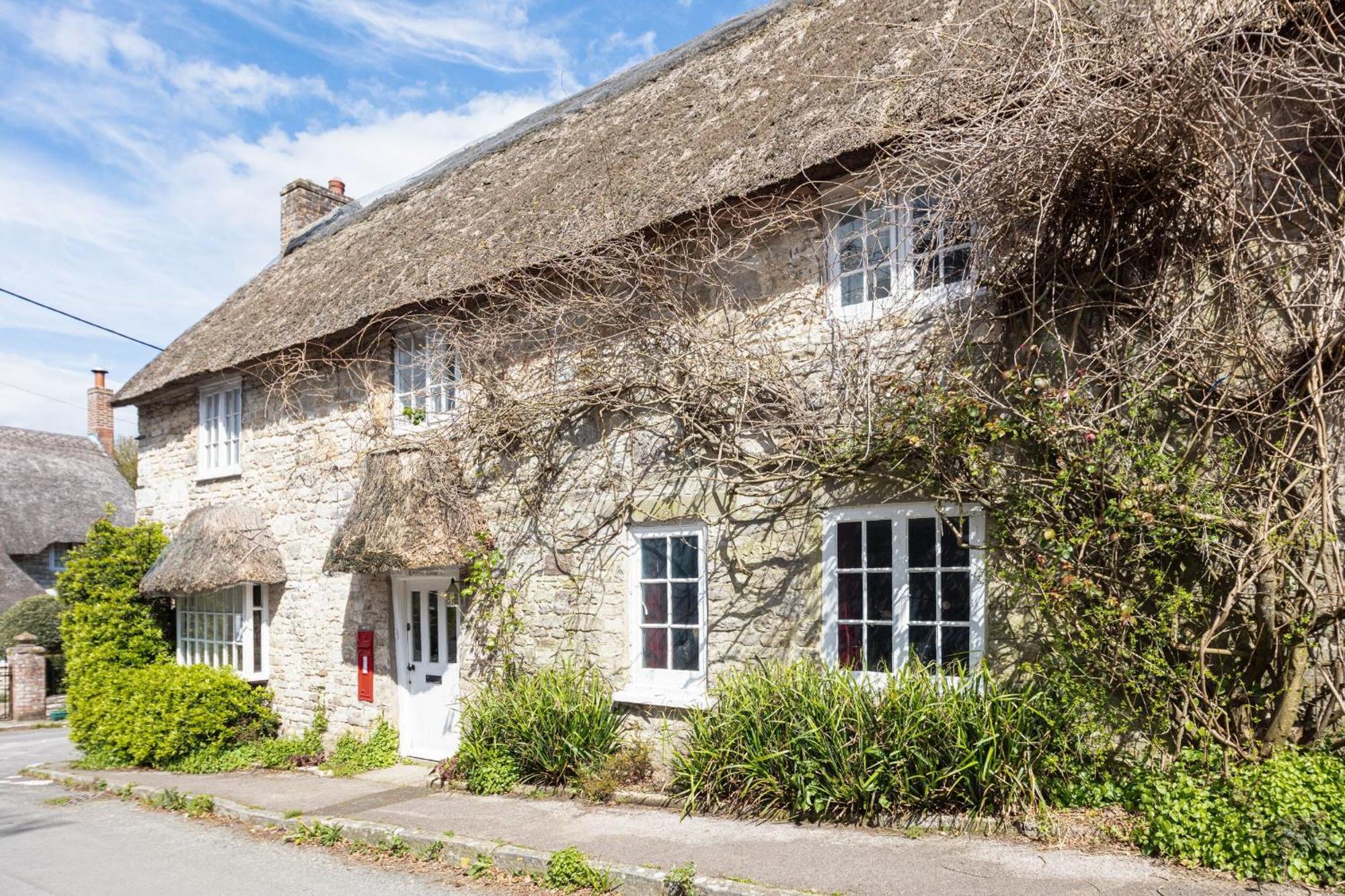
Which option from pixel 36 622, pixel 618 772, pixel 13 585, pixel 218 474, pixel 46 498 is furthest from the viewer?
pixel 46 498

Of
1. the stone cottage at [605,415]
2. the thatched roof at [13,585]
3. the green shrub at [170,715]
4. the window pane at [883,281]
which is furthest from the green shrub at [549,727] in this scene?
the thatched roof at [13,585]

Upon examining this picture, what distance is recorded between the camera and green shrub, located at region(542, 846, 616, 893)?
6199 mm

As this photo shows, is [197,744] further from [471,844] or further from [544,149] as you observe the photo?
[544,149]

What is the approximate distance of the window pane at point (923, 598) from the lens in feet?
24.0

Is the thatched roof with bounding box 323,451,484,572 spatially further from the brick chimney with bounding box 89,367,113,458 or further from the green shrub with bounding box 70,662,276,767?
the brick chimney with bounding box 89,367,113,458

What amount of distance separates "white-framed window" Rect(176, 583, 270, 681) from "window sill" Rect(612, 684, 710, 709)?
20.3 feet

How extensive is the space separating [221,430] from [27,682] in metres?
9.04

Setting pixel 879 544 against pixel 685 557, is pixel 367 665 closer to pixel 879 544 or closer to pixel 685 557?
pixel 685 557

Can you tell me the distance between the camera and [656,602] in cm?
892

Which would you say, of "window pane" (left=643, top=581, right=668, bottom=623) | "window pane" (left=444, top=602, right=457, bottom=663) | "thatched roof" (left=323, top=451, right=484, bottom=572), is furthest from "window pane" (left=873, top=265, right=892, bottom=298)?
"window pane" (left=444, top=602, right=457, bottom=663)

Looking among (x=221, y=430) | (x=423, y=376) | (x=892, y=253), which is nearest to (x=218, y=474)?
(x=221, y=430)

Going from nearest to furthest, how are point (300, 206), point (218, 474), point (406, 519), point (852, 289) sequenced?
point (852, 289)
point (406, 519)
point (218, 474)
point (300, 206)

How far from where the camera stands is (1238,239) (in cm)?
625

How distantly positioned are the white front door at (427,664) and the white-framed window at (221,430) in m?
3.85
